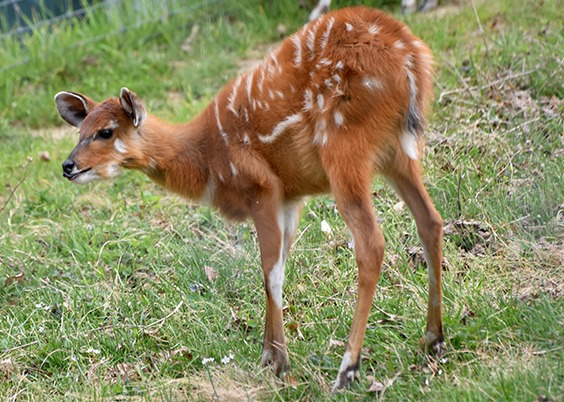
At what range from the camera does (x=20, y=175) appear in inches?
323

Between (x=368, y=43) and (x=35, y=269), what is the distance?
2.96m

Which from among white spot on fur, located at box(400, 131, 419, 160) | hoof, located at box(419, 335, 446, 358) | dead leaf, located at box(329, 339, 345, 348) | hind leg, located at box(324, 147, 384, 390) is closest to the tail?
white spot on fur, located at box(400, 131, 419, 160)

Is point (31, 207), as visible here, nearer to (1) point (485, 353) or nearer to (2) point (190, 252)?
(2) point (190, 252)

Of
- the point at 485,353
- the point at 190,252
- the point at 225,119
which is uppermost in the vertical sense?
the point at 225,119

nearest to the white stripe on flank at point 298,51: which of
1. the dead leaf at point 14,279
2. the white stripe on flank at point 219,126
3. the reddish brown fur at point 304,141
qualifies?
the reddish brown fur at point 304,141

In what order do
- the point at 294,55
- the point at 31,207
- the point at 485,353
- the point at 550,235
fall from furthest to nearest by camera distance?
1. the point at 31,207
2. the point at 550,235
3. the point at 294,55
4. the point at 485,353

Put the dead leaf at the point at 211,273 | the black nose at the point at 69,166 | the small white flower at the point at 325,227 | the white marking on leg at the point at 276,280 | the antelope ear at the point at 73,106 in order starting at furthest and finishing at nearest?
the small white flower at the point at 325,227, the dead leaf at the point at 211,273, the antelope ear at the point at 73,106, the black nose at the point at 69,166, the white marking on leg at the point at 276,280

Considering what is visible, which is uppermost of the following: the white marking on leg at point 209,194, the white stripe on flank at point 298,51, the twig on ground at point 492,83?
the white stripe on flank at point 298,51

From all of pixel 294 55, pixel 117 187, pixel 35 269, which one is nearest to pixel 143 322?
pixel 35 269

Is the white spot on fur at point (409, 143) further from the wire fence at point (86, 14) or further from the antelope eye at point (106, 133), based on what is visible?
the wire fence at point (86, 14)

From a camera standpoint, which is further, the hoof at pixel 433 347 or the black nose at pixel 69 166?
the black nose at pixel 69 166

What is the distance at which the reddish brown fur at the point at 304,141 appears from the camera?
4.63 m

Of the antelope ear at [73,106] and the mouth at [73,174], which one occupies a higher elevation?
the antelope ear at [73,106]

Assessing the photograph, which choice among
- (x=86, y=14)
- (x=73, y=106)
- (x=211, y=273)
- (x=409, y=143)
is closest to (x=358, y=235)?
(x=409, y=143)
